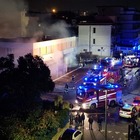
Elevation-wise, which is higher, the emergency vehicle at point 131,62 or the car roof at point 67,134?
the emergency vehicle at point 131,62

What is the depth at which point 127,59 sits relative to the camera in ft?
160

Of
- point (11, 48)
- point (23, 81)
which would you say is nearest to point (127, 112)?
point (23, 81)

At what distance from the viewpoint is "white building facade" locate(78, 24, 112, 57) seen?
53.8m

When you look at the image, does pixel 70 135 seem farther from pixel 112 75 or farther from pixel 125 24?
pixel 125 24

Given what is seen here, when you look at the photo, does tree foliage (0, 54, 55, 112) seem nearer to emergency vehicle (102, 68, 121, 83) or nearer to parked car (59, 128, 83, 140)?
parked car (59, 128, 83, 140)

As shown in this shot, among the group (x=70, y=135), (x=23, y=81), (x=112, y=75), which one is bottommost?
(x=70, y=135)

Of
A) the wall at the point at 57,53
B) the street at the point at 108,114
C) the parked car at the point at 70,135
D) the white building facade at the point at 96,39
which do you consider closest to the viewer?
the parked car at the point at 70,135

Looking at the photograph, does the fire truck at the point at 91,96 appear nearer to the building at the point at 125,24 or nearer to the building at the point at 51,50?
the building at the point at 51,50

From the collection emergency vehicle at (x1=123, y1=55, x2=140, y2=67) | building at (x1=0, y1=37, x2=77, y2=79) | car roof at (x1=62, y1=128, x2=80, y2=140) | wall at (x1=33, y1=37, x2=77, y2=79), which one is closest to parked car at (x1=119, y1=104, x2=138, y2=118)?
car roof at (x1=62, y1=128, x2=80, y2=140)

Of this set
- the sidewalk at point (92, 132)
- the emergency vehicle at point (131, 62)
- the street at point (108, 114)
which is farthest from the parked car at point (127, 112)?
the emergency vehicle at point (131, 62)

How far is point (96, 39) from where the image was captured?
177 feet

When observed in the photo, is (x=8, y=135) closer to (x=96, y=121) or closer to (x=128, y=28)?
(x=96, y=121)

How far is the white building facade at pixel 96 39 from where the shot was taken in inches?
2120

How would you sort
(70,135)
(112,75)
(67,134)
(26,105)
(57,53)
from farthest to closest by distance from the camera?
(57,53)
(112,75)
(67,134)
(70,135)
(26,105)
